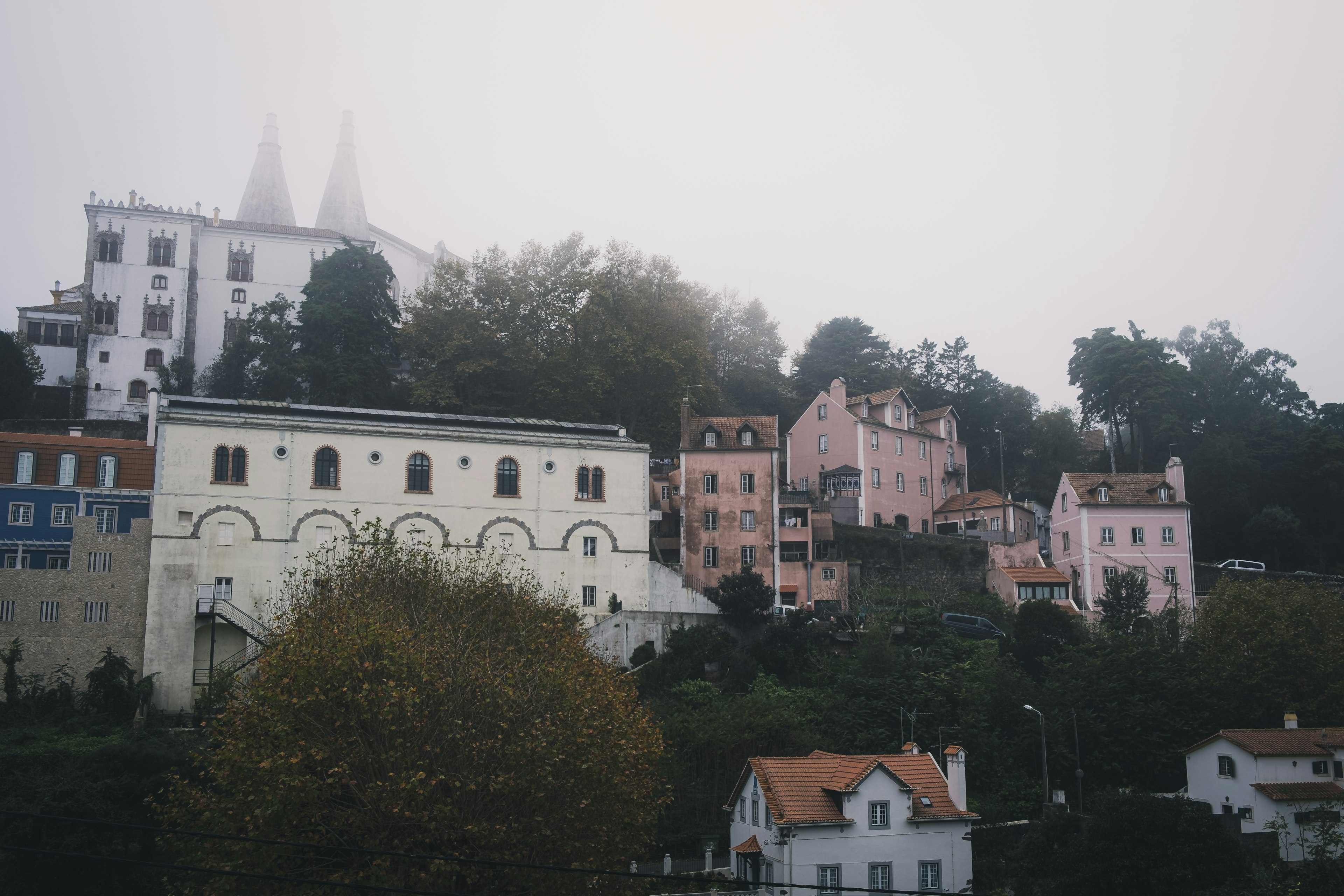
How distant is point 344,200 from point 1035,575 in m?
56.7

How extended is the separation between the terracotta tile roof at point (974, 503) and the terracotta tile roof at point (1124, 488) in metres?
6.20

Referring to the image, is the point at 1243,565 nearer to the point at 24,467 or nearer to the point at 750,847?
the point at 750,847

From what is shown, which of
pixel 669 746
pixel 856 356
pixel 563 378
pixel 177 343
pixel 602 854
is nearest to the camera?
pixel 602 854

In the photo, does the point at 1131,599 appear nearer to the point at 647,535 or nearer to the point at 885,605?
the point at 885,605

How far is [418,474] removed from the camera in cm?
4959

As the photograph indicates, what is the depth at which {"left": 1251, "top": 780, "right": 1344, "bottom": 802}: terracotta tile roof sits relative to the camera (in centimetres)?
3578

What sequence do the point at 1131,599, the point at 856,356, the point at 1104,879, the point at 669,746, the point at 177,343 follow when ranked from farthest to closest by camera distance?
the point at 856,356 < the point at 177,343 < the point at 1131,599 < the point at 669,746 < the point at 1104,879

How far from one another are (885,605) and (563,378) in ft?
62.6

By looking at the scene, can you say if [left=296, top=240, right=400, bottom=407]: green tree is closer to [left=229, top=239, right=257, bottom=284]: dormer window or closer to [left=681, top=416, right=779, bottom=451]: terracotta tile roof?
[left=229, top=239, right=257, bottom=284]: dormer window

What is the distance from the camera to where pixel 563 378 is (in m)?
58.8

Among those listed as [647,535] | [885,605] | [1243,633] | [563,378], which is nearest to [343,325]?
[563,378]

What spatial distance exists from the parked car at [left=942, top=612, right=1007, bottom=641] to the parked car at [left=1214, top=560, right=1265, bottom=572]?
1376 cm

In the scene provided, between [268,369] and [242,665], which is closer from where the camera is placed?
[242,665]

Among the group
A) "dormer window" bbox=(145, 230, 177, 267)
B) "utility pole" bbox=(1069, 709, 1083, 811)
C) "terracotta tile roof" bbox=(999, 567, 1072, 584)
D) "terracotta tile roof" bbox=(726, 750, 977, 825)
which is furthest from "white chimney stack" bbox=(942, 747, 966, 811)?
"dormer window" bbox=(145, 230, 177, 267)
